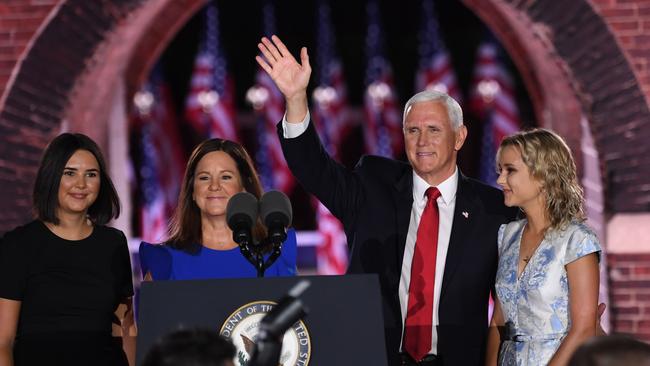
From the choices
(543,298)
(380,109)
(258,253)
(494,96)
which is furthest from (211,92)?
(258,253)

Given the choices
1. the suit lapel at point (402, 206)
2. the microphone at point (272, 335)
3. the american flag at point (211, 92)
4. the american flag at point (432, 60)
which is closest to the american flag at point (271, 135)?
the american flag at point (211, 92)

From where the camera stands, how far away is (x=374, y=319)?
2.70 metres

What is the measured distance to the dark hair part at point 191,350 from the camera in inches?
73.5

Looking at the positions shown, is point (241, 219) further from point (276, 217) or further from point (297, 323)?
point (297, 323)

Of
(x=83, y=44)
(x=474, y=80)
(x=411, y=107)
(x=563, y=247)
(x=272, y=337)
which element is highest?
(x=474, y=80)

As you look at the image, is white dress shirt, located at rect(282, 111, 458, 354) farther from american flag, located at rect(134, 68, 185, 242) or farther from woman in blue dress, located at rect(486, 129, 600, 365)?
american flag, located at rect(134, 68, 185, 242)

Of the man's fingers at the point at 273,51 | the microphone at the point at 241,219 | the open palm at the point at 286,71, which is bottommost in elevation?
the microphone at the point at 241,219

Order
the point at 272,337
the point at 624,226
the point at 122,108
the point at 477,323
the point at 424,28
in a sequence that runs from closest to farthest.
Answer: the point at 272,337, the point at 477,323, the point at 624,226, the point at 122,108, the point at 424,28

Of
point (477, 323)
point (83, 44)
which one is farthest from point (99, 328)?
point (83, 44)

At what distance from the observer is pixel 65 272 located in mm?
3398

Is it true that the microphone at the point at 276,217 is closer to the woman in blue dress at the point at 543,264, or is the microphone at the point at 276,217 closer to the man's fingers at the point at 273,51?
the man's fingers at the point at 273,51

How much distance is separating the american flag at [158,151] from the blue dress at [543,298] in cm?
866

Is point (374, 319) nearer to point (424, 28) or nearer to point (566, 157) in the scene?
point (566, 157)

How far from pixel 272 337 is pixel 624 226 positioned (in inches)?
172
